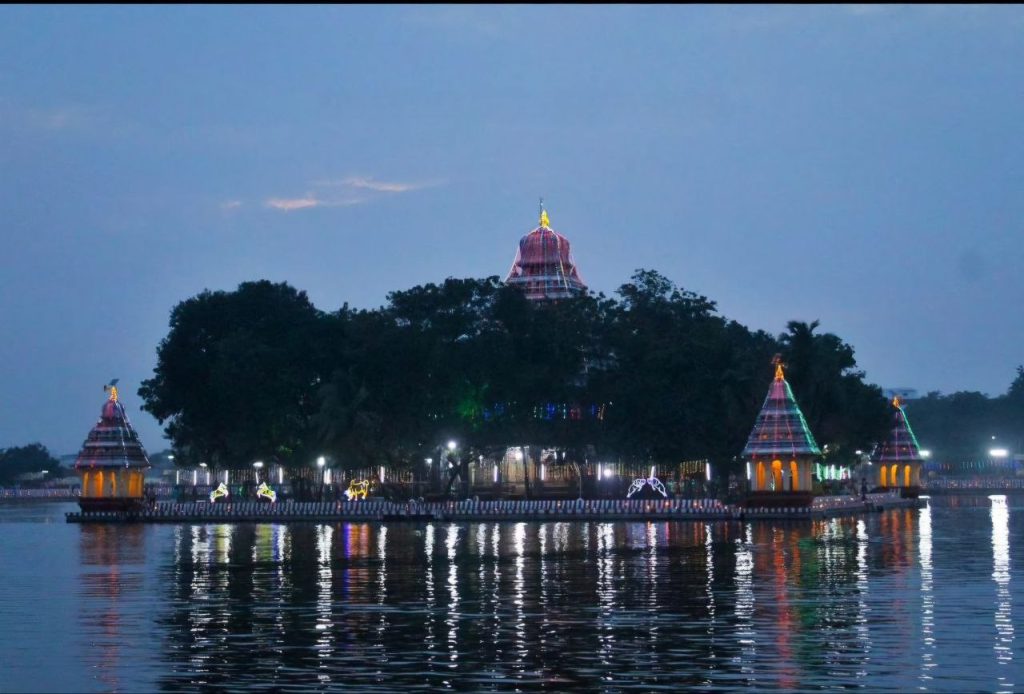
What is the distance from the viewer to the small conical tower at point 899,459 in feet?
308

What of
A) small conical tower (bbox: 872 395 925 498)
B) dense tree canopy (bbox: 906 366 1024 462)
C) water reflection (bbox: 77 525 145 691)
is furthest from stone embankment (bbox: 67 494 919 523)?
dense tree canopy (bbox: 906 366 1024 462)

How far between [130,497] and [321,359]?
12738 millimetres

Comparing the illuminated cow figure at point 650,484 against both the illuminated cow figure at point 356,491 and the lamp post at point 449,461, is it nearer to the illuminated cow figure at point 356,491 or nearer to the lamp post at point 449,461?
the lamp post at point 449,461

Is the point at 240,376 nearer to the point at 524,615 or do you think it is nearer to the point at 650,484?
the point at 650,484

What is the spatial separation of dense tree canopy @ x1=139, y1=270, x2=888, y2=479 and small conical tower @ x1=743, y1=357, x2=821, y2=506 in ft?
23.9

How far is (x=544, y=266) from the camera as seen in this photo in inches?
4540

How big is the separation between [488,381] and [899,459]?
2611 centimetres

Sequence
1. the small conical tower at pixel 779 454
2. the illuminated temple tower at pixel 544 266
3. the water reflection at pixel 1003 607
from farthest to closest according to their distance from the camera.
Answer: the illuminated temple tower at pixel 544 266
the small conical tower at pixel 779 454
the water reflection at pixel 1003 607

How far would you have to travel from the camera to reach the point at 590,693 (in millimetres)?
21203

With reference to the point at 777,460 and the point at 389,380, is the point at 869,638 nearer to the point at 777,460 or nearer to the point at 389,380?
the point at 777,460

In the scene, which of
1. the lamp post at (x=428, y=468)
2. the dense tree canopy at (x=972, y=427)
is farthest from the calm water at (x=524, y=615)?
the dense tree canopy at (x=972, y=427)

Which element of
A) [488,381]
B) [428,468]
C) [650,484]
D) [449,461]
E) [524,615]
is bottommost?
[524,615]

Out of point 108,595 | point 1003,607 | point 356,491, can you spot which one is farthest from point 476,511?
point 1003,607

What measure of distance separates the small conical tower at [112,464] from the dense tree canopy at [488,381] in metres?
5.64
